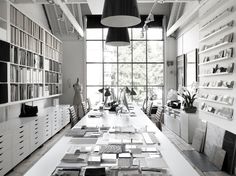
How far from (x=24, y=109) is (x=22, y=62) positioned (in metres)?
1.07

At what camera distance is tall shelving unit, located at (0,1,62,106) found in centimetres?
466

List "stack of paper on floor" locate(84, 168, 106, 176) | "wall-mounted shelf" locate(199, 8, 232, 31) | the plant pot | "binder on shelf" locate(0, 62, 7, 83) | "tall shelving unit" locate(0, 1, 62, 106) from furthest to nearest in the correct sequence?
1. the plant pot
2. "tall shelving unit" locate(0, 1, 62, 106)
3. "wall-mounted shelf" locate(199, 8, 232, 31)
4. "binder on shelf" locate(0, 62, 7, 83)
5. "stack of paper on floor" locate(84, 168, 106, 176)

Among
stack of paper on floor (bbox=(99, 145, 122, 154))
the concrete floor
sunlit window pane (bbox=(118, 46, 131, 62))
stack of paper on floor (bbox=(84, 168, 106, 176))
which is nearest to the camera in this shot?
stack of paper on floor (bbox=(84, 168, 106, 176))

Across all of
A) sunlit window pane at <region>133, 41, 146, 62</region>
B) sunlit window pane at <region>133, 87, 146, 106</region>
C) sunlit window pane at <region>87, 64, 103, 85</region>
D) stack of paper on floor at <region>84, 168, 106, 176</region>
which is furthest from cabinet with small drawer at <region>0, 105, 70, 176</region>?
sunlit window pane at <region>133, 41, 146, 62</region>

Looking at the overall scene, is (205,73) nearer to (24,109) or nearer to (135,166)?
(24,109)

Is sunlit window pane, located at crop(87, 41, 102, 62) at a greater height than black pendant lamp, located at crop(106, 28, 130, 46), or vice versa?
sunlit window pane, located at crop(87, 41, 102, 62)

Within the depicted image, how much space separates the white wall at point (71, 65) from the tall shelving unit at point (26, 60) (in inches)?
65.8

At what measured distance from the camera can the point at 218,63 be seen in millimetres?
5066

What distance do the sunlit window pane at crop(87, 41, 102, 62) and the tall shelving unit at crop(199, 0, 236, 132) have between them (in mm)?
4682

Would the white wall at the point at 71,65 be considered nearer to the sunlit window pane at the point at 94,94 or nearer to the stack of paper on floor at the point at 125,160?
the sunlit window pane at the point at 94,94

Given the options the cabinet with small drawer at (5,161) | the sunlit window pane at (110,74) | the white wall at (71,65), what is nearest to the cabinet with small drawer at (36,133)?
the cabinet with small drawer at (5,161)

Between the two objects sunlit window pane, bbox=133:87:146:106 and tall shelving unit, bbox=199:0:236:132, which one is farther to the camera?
sunlit window pane, bbox=133:87:146:106

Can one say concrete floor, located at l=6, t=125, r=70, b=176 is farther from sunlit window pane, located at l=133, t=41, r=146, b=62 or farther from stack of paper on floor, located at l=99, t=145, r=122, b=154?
sunlit window pane, located at l=133, t=41, r=146, b=62

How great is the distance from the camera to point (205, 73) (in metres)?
5.74
